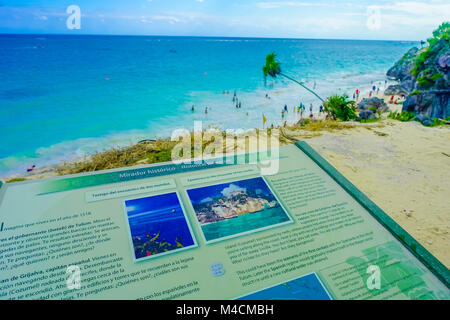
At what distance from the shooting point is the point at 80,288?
6.09 feet

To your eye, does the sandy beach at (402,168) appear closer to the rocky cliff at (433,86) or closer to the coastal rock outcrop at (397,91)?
the rocky cliff at (433,86)

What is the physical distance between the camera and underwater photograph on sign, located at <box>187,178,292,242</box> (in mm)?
2412

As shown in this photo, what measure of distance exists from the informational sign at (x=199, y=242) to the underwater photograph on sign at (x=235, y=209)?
0.01 m

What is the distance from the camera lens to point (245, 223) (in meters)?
2.49

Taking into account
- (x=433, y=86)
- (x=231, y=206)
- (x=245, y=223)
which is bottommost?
(x=245, y=223)

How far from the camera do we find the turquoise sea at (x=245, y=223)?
2.36m

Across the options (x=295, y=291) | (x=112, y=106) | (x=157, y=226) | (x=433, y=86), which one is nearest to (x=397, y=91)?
(x=433, y=86)

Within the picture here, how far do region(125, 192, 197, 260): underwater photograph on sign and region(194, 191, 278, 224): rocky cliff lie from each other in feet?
0.65

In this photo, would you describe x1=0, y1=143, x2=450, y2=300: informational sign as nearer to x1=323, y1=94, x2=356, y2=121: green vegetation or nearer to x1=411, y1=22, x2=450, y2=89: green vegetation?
x1=323, y1=94, x2=356, y2=121: green vegetation

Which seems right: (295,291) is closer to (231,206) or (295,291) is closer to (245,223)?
(245,223)

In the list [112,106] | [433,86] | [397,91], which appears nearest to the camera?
[433,86]

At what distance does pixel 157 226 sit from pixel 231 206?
2.41 feet

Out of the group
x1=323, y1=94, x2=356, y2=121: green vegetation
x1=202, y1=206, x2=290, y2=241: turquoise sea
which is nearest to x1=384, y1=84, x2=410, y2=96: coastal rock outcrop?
x1=323, y1=94, x2=356, y2=121: green vegetation
